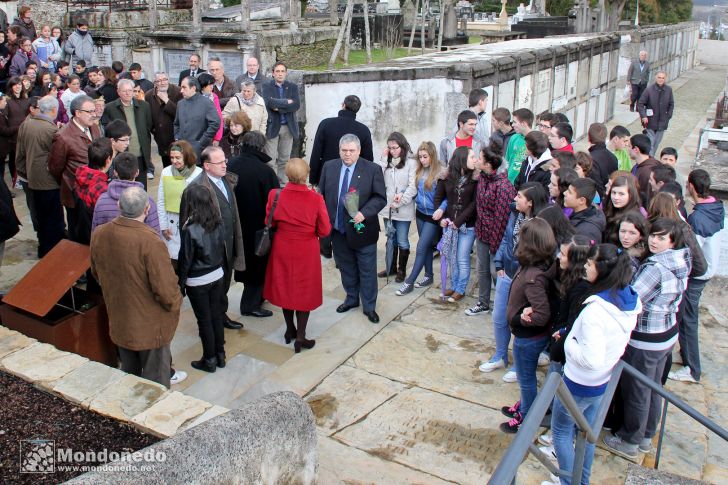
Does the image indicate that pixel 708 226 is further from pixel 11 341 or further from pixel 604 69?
pixel 604 69

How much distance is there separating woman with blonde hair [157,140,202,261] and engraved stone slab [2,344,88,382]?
1.54 meters

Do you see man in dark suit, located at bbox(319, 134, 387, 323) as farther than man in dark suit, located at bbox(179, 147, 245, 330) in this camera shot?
Yes

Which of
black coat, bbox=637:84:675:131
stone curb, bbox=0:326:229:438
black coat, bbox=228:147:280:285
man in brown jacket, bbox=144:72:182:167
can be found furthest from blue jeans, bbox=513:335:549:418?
black coat, bbox=637:84:675:131

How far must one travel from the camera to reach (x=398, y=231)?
24.0 feet

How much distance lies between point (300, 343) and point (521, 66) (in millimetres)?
6921

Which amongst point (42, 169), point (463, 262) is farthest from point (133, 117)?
point (463, 262)

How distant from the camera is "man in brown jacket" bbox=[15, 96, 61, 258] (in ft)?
23.8

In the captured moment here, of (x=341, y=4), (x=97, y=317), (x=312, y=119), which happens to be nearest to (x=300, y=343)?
(x=97, y=317)

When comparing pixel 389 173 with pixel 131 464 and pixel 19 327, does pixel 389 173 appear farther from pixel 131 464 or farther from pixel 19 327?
pixel 131 464

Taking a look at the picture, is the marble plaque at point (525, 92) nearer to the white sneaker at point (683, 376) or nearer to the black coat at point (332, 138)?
the black coat at point (332, 138)

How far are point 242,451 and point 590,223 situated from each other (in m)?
3.22

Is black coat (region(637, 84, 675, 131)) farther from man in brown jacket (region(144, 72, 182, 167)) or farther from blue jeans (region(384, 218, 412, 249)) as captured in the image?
man in brown jacket (region(144, 72, 182, 167))

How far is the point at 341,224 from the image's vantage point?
6.41 m

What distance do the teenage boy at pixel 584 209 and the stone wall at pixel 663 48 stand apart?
13546mm
